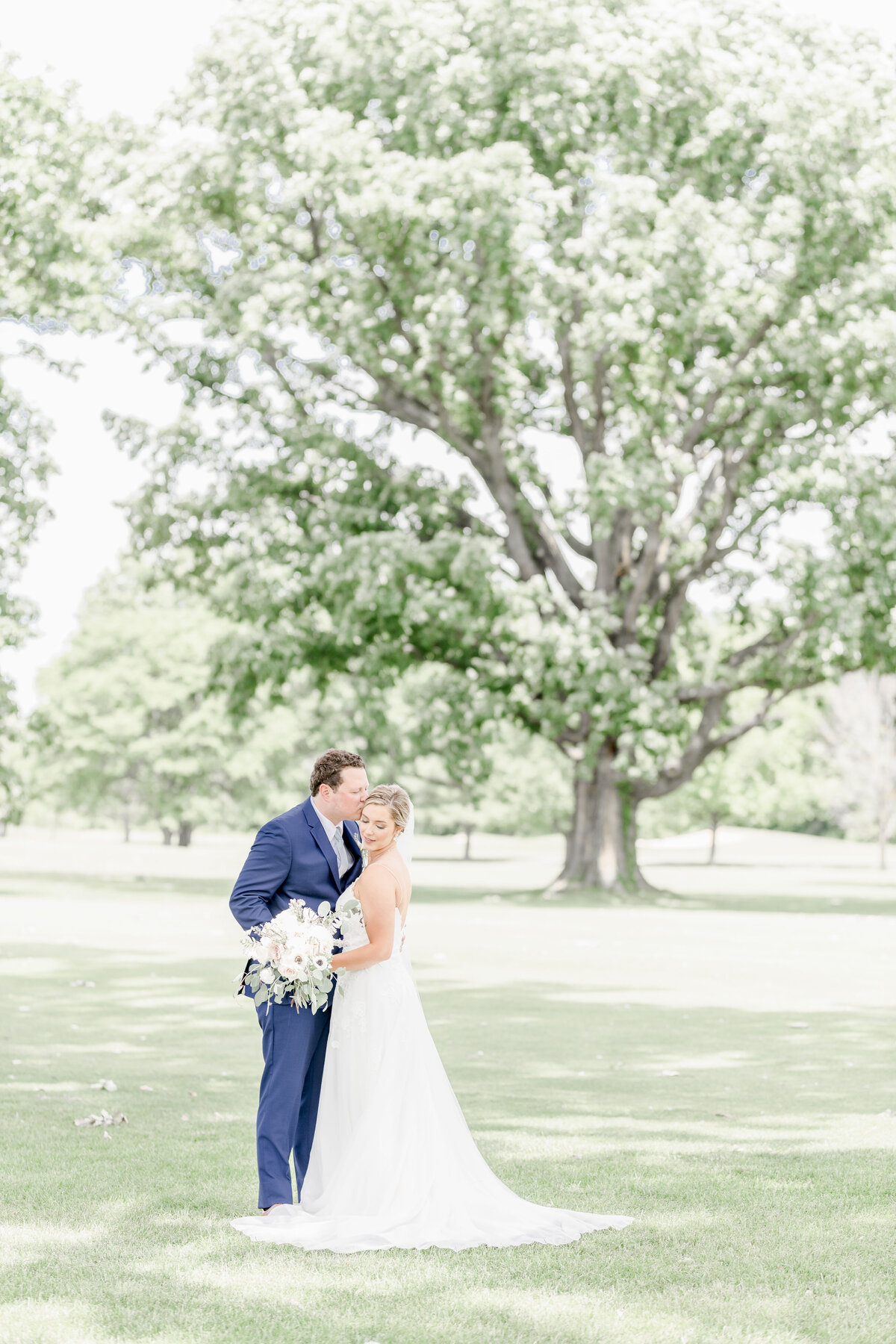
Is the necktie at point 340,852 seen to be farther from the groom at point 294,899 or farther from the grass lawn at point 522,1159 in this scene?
the grass lawn at point 522,1159

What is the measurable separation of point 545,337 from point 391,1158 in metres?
29.0

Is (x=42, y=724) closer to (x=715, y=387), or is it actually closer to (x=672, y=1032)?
(x=715, y=387)

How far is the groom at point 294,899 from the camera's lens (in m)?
7.38

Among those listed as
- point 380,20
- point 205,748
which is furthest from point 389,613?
point 205,748

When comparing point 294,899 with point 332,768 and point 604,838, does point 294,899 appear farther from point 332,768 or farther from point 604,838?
point 604,838

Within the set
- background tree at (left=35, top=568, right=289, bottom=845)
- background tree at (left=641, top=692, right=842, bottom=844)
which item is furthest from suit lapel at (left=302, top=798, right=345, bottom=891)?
background tree at (left=641, top=692, right=842, bottom=844)

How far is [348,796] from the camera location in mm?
7598

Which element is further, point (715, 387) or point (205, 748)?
point (205, 748)

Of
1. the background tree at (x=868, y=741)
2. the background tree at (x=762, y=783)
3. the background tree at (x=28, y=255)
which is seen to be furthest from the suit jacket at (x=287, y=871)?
the background tree at (x=762, y=783)

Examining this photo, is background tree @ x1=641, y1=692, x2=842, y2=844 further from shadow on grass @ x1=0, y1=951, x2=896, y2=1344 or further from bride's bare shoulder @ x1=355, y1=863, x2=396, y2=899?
bride's bare shoulder @ x1=355, y1=863, x2=396, y2=899

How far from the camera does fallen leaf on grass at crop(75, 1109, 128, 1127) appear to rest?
9.52m

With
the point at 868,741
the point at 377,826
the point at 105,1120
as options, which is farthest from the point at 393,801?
the point at 868,741

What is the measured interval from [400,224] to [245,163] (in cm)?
424

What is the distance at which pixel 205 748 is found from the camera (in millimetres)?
71625
